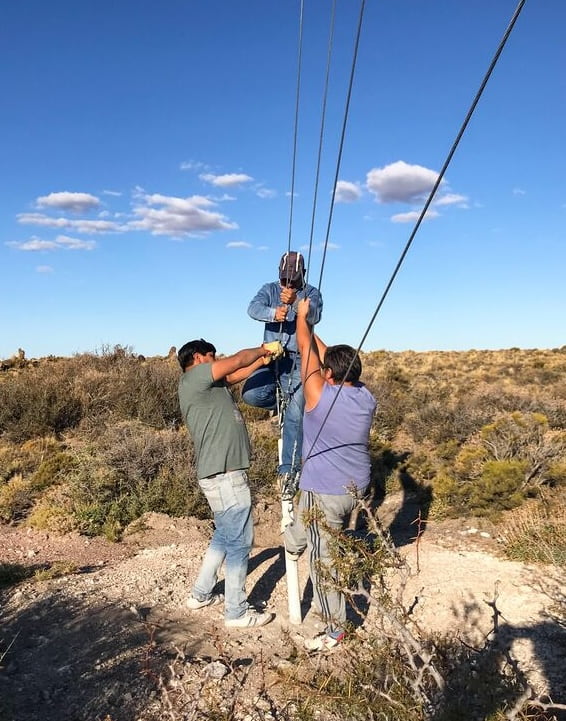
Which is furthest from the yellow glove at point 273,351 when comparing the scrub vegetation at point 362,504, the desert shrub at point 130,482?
the desert shrub at point 130,482

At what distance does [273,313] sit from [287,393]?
74 cm

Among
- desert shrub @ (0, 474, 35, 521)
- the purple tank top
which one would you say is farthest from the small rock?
desert shrub @ (0, 474, 35, 521)

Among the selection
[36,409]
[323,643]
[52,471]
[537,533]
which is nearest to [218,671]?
[323,643]

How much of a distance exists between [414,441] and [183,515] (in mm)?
6328

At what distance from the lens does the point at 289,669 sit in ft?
12.9

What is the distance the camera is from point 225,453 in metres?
4.94

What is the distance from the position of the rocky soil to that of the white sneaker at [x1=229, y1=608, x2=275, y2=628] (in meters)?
0.05

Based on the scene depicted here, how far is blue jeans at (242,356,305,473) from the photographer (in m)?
5.34

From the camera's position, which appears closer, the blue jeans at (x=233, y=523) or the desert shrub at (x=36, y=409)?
the blue jeans at (x=233, y=523)

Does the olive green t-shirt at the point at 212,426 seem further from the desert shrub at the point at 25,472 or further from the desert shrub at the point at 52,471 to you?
the desert shrub at the point at 52,471

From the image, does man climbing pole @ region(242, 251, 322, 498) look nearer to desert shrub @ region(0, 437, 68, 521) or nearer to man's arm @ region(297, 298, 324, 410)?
Result: man's arm @ region(297, 298, 324, 410)

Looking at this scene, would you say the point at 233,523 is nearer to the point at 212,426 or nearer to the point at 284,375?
the point at 212,426

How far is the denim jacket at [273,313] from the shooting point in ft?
16.8

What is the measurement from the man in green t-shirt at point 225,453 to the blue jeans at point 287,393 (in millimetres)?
368
